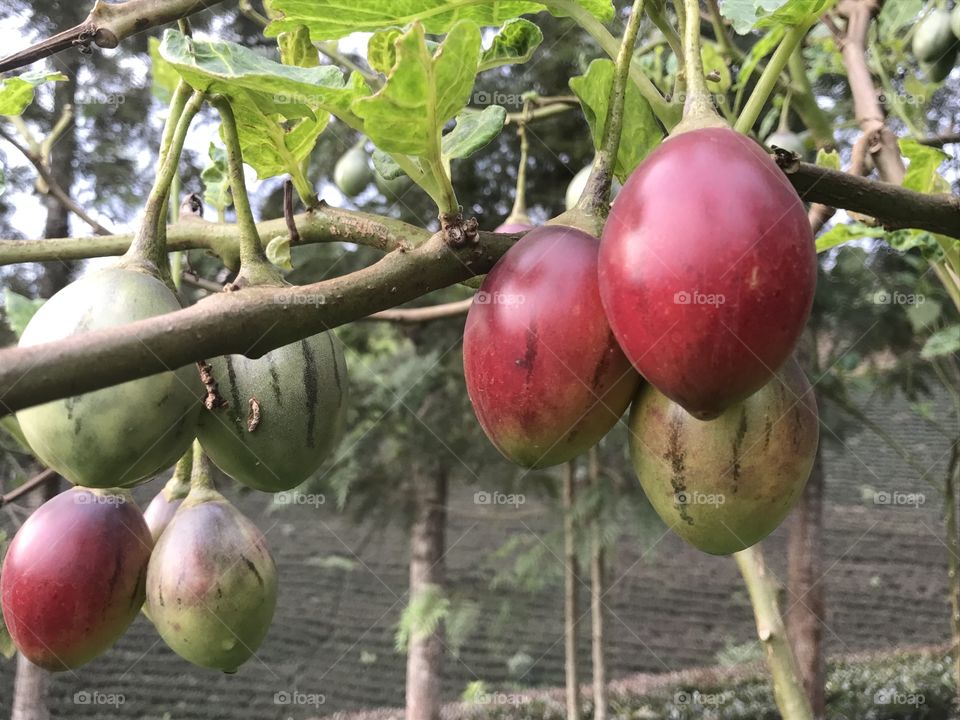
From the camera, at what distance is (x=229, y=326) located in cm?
48

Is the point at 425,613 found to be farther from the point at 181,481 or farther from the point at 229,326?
the point at 229,326

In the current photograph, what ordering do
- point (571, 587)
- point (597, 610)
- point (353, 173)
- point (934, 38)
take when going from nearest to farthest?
point (934, 38) < point (353, 173) < point (597, 610) < point (571, 587)

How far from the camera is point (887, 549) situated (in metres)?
7.45

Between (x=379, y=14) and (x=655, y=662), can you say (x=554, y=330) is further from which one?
(x=655, y=662)

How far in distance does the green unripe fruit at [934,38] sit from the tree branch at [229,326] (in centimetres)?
188

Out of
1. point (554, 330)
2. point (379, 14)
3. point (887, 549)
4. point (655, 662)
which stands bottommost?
point (887, 549)

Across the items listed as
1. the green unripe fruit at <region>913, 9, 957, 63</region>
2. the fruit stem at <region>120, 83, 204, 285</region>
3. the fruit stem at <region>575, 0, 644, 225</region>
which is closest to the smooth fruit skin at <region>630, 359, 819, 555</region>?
the fruit stem at <region>575, 0, 644, 225</region>

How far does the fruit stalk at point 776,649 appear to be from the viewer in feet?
3.71

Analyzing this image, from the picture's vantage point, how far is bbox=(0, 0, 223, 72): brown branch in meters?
0.59

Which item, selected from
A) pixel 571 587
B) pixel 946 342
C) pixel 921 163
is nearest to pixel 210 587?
pixel 921 163

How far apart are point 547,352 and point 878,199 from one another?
355mm

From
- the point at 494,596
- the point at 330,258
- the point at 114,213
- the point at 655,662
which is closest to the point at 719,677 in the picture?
the point at 655,662

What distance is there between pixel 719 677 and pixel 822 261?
2.58 meters

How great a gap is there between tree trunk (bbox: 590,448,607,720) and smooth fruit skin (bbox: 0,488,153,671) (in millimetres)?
2034
